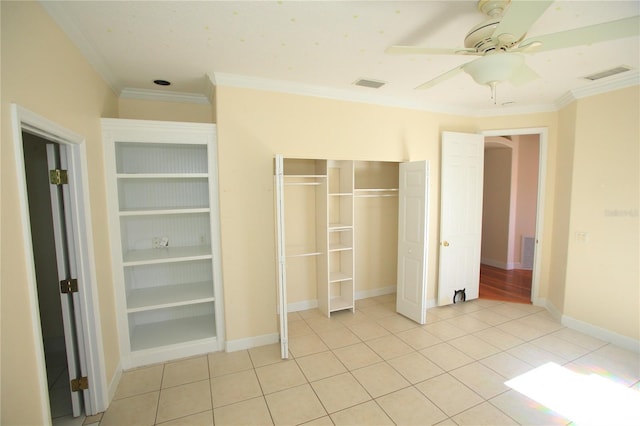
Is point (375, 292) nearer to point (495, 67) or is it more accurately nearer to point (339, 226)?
point (339, 226)

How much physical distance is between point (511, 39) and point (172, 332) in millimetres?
3778

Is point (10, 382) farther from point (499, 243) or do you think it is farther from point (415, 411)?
point (499, 243)

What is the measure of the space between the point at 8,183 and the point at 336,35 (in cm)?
206

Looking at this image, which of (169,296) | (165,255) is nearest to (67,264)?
(165,255)

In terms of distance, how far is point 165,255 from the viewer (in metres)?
2.96

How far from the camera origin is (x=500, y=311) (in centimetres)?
397

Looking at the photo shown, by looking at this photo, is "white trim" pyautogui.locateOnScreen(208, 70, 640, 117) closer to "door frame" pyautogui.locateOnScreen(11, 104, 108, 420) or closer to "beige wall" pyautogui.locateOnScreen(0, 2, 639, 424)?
"beige wall" pyautogui.locateOnScreen(0, 2, 639, 424)

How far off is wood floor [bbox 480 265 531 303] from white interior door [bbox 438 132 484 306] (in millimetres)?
740

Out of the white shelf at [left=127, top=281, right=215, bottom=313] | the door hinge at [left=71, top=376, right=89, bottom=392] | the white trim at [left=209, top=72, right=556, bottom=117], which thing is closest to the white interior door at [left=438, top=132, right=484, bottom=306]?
the white trim at [left=209, top=72, right=556, bottom=117]

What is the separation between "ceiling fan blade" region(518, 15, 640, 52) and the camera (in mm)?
1275

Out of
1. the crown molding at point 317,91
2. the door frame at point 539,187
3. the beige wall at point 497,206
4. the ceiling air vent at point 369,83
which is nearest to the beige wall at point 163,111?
the crown molding at point 317,91

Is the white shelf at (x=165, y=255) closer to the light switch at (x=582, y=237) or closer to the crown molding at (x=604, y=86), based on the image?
the light switch at (x=582, y=237)

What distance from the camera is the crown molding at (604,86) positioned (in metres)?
2.87

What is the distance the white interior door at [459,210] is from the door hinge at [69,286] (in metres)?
3.93
